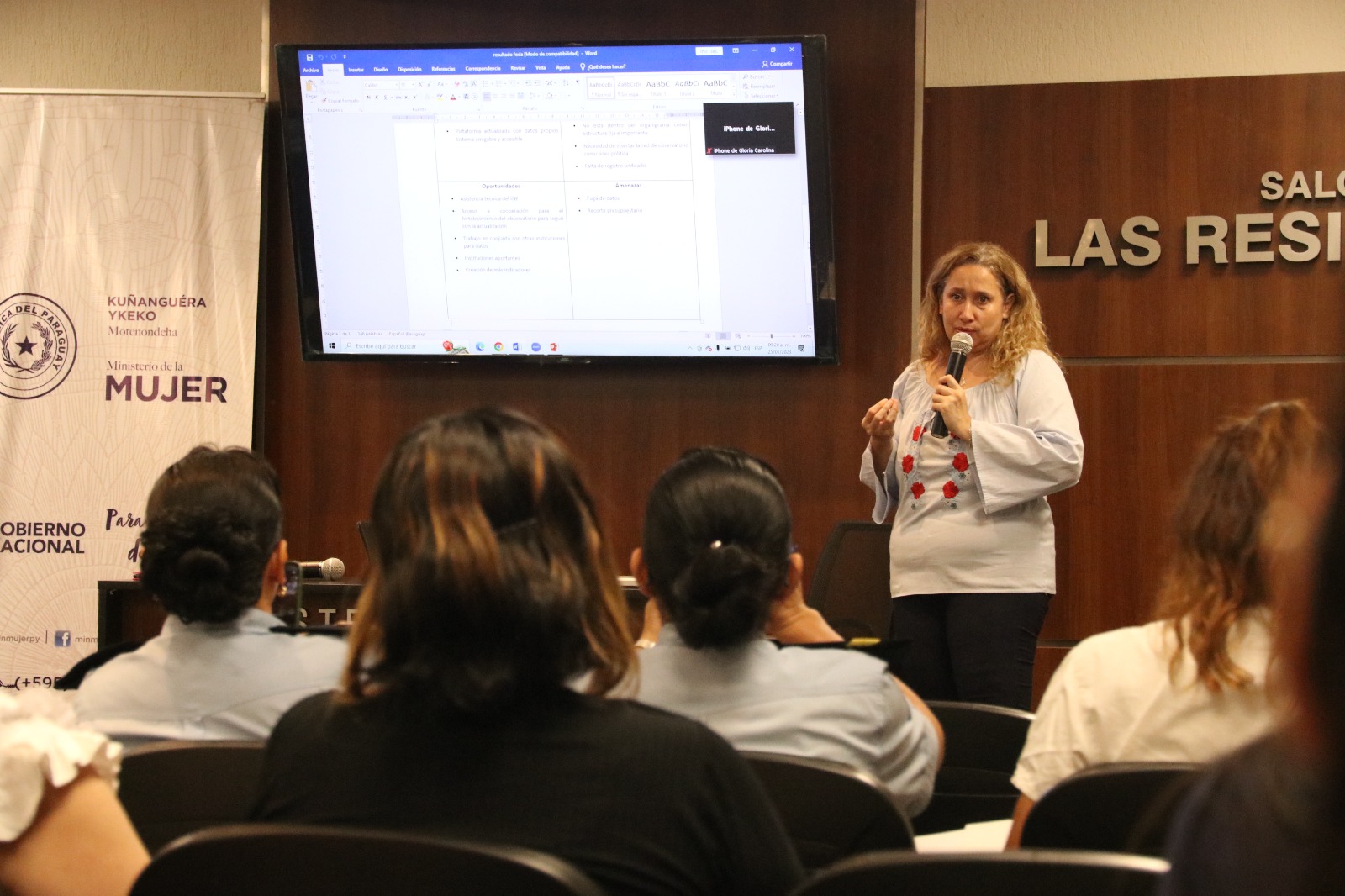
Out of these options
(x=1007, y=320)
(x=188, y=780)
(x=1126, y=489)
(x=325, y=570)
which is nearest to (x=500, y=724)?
(x=188, y=780)

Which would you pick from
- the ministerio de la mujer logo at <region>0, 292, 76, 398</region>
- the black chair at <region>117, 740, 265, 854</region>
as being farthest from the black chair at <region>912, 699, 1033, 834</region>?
the ministerio de la mujer logo at <region>0, 292, 76, 398</region>

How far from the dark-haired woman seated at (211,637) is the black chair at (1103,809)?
998mm

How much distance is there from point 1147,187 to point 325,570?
301 centimetres

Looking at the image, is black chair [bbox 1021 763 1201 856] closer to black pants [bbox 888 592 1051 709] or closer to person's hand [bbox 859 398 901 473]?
black pants [bbox 888 592 1051 709]

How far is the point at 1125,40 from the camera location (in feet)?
14.6

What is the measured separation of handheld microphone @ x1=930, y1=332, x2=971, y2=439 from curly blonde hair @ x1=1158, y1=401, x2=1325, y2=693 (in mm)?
1555

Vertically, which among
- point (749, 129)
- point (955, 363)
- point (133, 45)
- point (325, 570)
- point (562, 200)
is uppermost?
point (133, 45)

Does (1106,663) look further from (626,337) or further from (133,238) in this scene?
(133,238)

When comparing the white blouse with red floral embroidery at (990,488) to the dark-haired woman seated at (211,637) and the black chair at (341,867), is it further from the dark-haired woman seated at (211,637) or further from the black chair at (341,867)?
the black chair at (341,867)

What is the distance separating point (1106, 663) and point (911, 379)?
1965 millimetres

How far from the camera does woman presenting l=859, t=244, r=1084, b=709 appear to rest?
3146 mm

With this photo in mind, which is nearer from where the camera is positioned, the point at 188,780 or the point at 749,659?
the point at 188,780

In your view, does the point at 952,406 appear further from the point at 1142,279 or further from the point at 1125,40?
the point at 1125,40

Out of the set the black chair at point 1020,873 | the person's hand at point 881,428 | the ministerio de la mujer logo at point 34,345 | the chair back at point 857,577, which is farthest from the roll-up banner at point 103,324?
the black chair at point 1020,873
